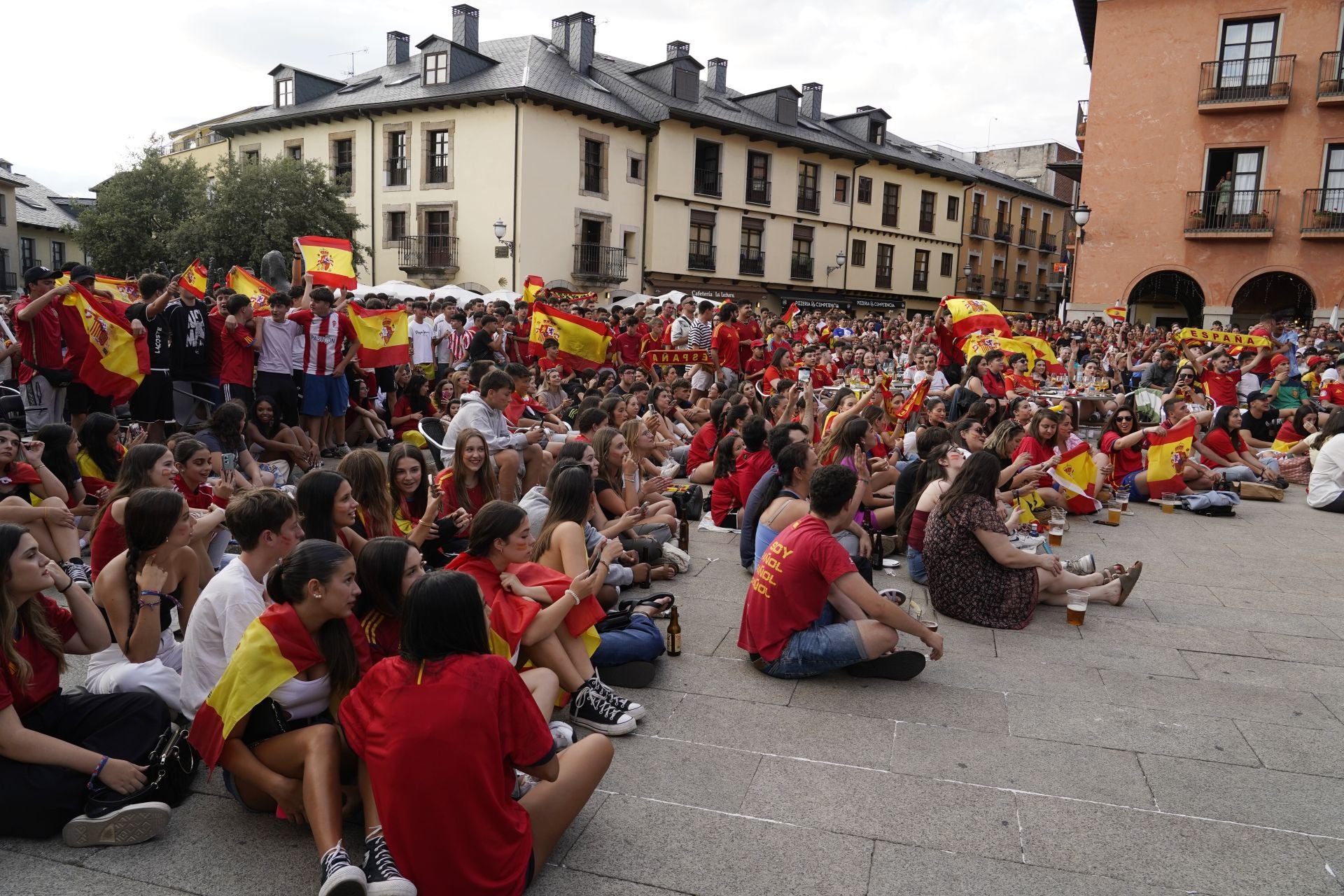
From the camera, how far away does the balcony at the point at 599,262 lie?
30.9 m

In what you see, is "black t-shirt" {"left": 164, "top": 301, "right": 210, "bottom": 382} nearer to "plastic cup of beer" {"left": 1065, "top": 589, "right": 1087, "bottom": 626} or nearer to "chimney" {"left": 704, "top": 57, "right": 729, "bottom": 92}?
"plastic cup of beer" {"left": 1065, "top": 589, "right": 1087, "bottom": 626}

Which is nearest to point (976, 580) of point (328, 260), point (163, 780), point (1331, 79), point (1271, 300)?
point (163, 780)

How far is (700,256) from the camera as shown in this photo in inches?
1371

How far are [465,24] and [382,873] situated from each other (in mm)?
34415

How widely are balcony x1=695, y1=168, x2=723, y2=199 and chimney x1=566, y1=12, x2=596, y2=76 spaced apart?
5656 millimetres

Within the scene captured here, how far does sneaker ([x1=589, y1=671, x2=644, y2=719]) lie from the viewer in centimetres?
432

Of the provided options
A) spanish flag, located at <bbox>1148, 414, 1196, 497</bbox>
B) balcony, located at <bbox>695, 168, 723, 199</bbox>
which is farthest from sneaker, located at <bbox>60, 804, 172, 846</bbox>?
balcony, located at <bbox>695, 168, 723, 199</bbox>

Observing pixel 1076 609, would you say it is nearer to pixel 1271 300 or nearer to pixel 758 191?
pixel 1271 300

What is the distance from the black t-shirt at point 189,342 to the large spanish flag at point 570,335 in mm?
4894

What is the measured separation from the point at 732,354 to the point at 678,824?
10.8 metres

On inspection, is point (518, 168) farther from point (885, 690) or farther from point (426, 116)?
point (885, 690)

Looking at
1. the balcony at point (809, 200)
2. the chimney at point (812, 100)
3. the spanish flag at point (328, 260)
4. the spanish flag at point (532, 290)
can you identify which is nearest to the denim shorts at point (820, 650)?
the spanish flag at point (328, 260)

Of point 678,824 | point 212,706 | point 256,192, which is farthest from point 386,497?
point 256,192

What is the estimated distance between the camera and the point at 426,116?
3064 cm
